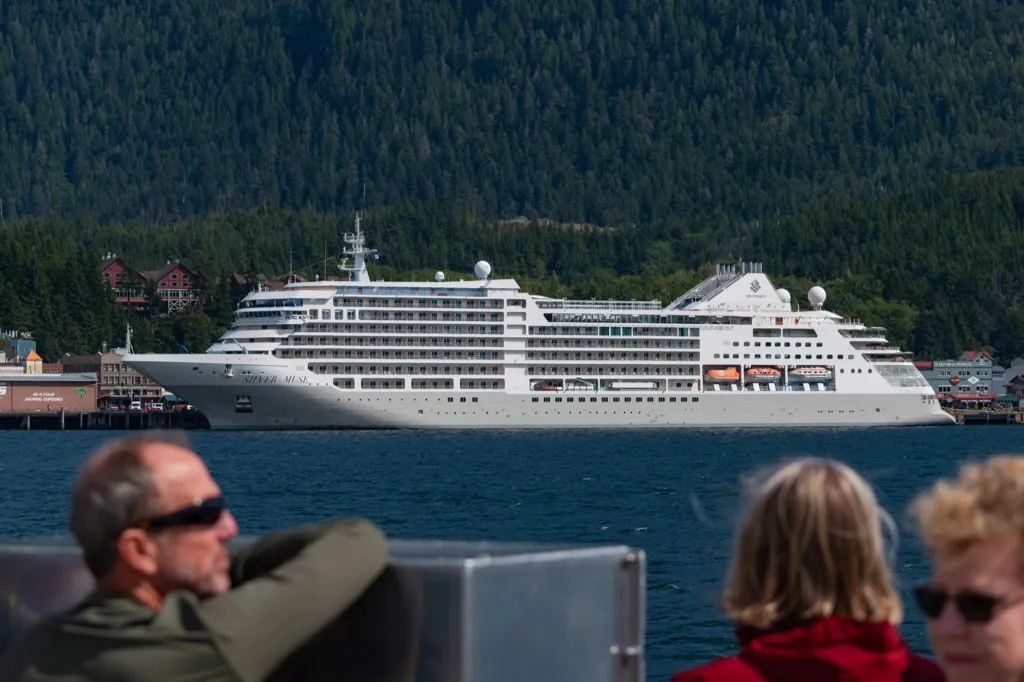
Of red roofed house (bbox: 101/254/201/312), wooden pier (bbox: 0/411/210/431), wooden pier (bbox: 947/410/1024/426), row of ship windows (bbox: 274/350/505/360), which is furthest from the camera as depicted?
red roofed house (bbox: 101/254/201/312)

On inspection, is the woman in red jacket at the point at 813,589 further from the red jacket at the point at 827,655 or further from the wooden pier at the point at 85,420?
the wooden pier at the point at 85,420

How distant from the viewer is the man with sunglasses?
436 cm

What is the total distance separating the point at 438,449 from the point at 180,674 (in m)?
73.0

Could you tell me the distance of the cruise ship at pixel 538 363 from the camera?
303ft

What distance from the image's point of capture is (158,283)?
17488cm

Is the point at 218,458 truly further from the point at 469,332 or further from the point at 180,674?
the point at 180,674

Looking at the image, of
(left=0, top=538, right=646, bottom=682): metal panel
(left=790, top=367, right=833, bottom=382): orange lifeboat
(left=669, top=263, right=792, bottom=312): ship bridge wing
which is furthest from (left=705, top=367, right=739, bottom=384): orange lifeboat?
(left=0, top=538, right=646, bottom=682): metal panel

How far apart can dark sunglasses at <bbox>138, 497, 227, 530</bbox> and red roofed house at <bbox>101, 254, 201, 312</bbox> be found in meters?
163

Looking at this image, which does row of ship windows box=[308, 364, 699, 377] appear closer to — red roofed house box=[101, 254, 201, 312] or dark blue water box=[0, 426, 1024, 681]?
dark blue water box=[0, 426, 1024, 681]

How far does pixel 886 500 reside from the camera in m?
47.2

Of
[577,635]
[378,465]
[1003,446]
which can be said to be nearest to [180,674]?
[577,635]

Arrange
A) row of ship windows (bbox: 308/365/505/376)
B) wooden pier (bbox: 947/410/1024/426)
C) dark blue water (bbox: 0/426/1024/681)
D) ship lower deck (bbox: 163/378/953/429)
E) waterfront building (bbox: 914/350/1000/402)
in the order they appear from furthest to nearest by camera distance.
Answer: waterfront building (bbox: 914/350/1000/402), wooden pier (bbox: 947/410/1024/426), row of ship windows (bbox: 308/365/505/376), ship lower deck (bbox: 163/378/953/429), dark blue water (bbox: 0/426/1024/681)

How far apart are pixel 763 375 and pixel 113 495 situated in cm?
9469

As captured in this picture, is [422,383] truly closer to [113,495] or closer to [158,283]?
[158,283]
